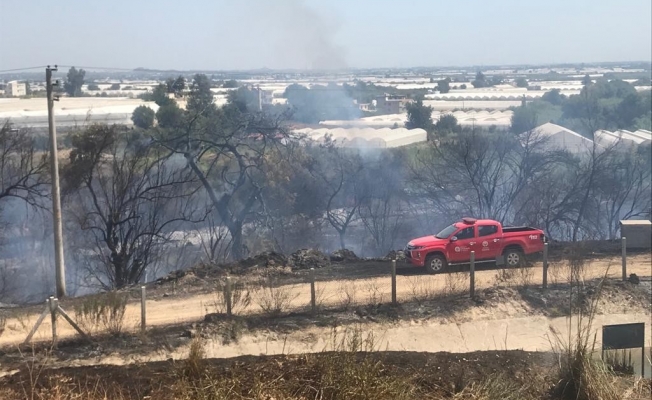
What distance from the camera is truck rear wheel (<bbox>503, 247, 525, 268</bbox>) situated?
19.6m

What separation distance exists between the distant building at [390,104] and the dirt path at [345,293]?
3860cm

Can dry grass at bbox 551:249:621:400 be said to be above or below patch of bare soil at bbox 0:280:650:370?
above

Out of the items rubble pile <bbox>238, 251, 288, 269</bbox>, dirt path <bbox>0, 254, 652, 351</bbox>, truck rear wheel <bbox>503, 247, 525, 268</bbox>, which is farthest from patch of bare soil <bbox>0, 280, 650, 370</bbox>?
rubble pile <bbox>238, 251, 288, 269</bbox>

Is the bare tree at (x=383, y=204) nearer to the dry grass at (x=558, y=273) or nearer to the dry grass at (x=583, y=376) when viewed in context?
the dry grass at (x=558, y=273)

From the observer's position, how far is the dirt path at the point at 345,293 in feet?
47.9

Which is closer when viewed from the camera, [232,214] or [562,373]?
[562,373]

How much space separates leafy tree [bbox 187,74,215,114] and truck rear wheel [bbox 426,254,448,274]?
18.6 m

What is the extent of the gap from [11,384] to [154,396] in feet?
8.56

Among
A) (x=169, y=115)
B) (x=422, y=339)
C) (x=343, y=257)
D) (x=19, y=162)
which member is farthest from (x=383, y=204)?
(x=422, y=339)

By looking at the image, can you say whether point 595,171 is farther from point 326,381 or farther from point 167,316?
point 326,381

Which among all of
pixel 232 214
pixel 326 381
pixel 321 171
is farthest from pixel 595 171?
pixel 326 381

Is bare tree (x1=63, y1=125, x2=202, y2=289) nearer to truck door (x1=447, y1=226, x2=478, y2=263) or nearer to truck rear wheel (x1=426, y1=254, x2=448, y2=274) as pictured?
truck rear wheel (x1=426, y1=254, x2=448, y2=274)

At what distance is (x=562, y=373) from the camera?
908 cm

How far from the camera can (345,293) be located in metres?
17.0
